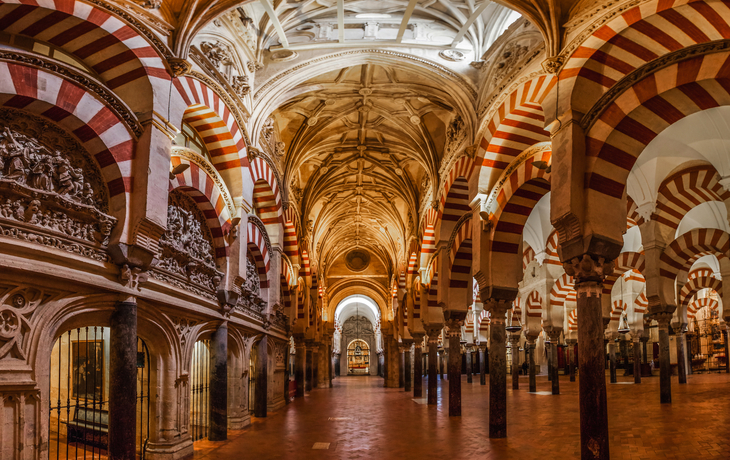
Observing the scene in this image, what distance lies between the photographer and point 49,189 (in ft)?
17.2

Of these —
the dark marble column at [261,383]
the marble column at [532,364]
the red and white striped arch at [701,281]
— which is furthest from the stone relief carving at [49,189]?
the red and white striped arch at [701,281]

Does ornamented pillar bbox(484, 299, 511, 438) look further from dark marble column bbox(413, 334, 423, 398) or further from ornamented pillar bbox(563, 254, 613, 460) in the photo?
dark marble column bbox(413, 334, 423, 398)

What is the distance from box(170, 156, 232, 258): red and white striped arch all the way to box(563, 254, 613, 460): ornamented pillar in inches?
201

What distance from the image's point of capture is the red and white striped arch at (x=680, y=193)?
438 inches

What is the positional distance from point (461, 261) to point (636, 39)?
6.33m

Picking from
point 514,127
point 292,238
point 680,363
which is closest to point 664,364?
point 680,363

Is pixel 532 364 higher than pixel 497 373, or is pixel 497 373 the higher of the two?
pixel 497 373

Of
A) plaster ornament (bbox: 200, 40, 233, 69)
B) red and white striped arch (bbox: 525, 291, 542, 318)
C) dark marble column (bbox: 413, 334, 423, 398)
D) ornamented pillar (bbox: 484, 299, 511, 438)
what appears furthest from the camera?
red and white striped arch (bbox: 525, 291, 542, 318)

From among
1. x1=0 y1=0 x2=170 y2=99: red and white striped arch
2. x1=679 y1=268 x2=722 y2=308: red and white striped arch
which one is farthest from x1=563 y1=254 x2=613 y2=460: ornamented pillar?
x1=679 y1=268 x2=722 y2=308: red and white striped arch

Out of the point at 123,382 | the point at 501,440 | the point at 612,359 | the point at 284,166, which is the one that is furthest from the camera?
the point at 612,359

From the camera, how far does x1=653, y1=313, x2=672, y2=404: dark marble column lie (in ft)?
32.6

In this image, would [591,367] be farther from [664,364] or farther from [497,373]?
[664,364]

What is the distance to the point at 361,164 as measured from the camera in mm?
18422

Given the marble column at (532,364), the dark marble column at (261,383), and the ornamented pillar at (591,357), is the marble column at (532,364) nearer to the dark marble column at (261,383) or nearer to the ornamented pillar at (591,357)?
the dark marble column at (261,383)
